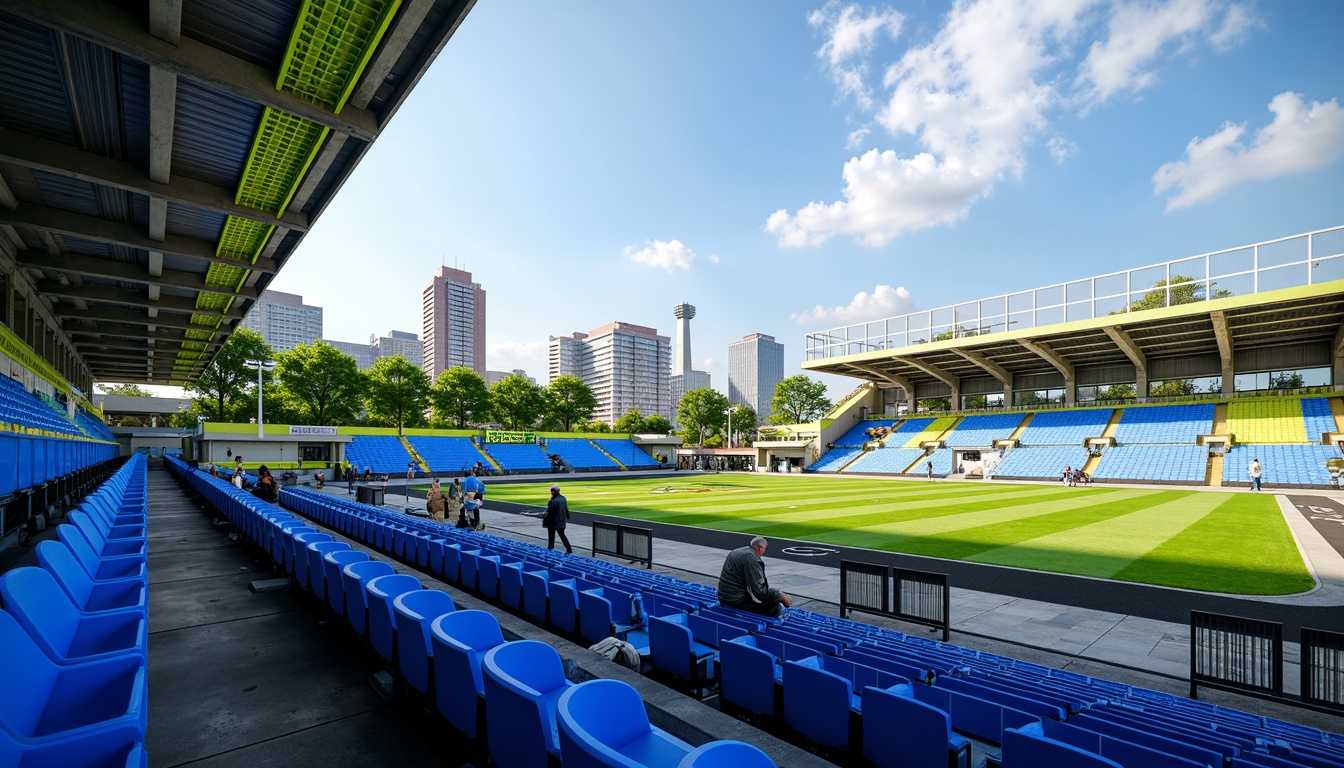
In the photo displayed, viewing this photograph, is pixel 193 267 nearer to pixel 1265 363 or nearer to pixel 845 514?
pixel 845 514

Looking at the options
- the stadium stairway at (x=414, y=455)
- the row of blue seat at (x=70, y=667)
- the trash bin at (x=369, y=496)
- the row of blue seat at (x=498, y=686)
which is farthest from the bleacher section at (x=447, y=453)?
the row of blue seat at (x=498, y=686)

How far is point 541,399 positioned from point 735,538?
235 feet

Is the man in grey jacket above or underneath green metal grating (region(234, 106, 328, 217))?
underneath

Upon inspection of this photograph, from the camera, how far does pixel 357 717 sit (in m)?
4.68

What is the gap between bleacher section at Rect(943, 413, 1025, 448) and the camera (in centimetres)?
5234

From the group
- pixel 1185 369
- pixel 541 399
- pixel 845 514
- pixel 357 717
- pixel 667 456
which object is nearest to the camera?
pixel 357 717

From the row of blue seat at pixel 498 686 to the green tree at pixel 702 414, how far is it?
95.6 meters

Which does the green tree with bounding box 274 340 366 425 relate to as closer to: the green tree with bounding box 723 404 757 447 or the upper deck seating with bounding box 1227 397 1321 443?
the green tree with bounding box 723 404 757 447

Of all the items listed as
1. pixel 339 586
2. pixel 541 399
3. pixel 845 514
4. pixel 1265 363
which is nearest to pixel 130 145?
pixel 339 586

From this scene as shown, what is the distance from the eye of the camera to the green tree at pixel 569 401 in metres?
89.9

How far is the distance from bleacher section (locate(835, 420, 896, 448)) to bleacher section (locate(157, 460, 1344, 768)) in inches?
2301

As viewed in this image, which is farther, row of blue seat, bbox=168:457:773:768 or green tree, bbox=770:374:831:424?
green tree, bbox=770:374:831:424

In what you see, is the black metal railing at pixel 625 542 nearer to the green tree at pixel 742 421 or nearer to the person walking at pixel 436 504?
the person walking at pixel 436 504

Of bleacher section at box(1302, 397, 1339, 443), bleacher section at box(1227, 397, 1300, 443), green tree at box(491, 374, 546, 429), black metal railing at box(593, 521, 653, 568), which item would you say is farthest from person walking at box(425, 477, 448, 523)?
green tree at box(491, 374, 546, 429)
